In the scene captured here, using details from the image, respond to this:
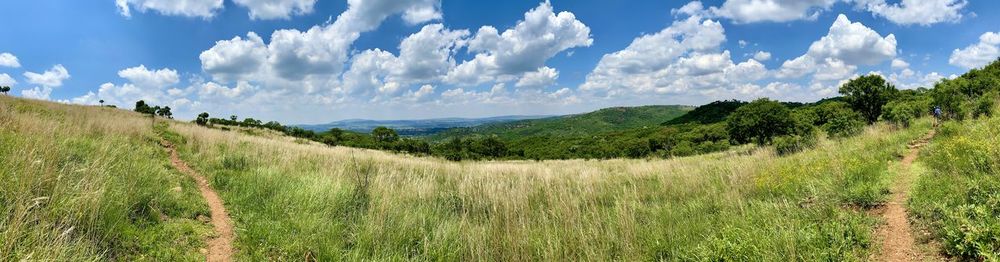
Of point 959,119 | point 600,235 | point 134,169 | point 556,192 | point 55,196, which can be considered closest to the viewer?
point 55,196

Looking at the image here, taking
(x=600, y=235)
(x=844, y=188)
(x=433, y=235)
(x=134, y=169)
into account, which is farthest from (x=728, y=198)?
(x=134, y=169)

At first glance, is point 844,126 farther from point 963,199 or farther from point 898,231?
point 898,231

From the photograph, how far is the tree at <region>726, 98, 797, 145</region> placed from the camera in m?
40.1

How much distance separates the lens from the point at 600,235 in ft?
19.6

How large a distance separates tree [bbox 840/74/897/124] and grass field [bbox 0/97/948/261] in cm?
5769

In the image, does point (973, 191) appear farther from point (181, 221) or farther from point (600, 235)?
point (181, 221)

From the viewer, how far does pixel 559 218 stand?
22.4 feet

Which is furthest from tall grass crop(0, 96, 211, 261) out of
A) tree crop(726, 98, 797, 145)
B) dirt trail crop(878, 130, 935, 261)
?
tree crop(726, 98, 797, 145)

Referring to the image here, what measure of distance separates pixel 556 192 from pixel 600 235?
2645mm

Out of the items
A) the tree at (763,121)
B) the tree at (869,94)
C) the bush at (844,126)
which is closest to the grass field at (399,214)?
the bush at (844,126)

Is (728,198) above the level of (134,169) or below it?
below

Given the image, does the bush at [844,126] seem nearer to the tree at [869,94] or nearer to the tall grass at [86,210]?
the tree at [869,94]

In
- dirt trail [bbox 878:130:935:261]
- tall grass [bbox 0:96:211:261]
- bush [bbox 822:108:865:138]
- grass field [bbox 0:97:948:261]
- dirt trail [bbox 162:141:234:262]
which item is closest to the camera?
tall grass [bbox 0:96:211:261]

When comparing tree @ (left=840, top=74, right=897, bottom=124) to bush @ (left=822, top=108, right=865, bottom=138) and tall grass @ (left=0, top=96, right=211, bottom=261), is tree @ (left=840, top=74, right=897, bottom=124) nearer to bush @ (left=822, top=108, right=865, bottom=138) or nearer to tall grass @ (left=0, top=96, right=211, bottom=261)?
bush @ (left=822, top=108, right=865, bottom=138)
